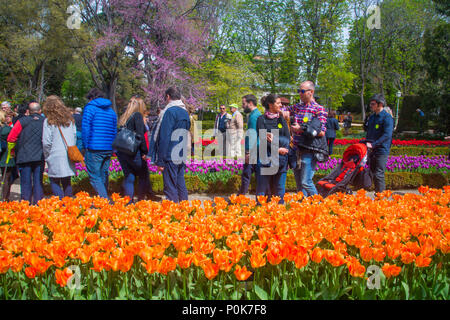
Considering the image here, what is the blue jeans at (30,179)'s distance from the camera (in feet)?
18.4

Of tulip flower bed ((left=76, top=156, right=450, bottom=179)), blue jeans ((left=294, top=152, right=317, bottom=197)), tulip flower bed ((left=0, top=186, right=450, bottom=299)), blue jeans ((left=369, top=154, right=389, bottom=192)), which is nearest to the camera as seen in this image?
tulip flower bed ((left=0, top=186, right=450, bottom=299))

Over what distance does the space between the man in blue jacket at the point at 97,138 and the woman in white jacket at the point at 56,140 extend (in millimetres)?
306

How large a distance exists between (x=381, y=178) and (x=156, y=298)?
5.33 metres

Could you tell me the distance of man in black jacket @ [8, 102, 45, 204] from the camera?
5590mm

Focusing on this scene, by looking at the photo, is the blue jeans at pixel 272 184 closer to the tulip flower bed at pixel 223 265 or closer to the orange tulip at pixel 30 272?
the tulip flower bed at pixel 223 265

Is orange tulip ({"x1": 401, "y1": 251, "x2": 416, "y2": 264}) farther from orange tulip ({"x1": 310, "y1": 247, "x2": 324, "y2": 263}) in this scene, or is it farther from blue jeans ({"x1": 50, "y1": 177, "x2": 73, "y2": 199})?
blue jeans ({"x1": 50, "y1": 177, "x2": 73, "y2": 199})

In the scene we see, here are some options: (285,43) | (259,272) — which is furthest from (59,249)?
(285,43)

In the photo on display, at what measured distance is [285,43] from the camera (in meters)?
25.6

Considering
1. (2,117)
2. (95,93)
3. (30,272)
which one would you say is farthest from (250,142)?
(2,117)

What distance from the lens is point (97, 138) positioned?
17.9 ft

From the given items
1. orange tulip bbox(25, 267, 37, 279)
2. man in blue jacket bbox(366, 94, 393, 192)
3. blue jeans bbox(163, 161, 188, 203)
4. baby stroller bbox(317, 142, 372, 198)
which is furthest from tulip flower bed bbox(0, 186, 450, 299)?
man in blue jacket bbox(366, 94, 393, 192)

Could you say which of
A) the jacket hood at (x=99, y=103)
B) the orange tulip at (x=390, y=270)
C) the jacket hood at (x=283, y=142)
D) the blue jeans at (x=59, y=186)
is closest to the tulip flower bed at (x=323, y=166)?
the blue jeans at (x=59, y=186)

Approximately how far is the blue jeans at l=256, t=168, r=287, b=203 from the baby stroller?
1.00 m
